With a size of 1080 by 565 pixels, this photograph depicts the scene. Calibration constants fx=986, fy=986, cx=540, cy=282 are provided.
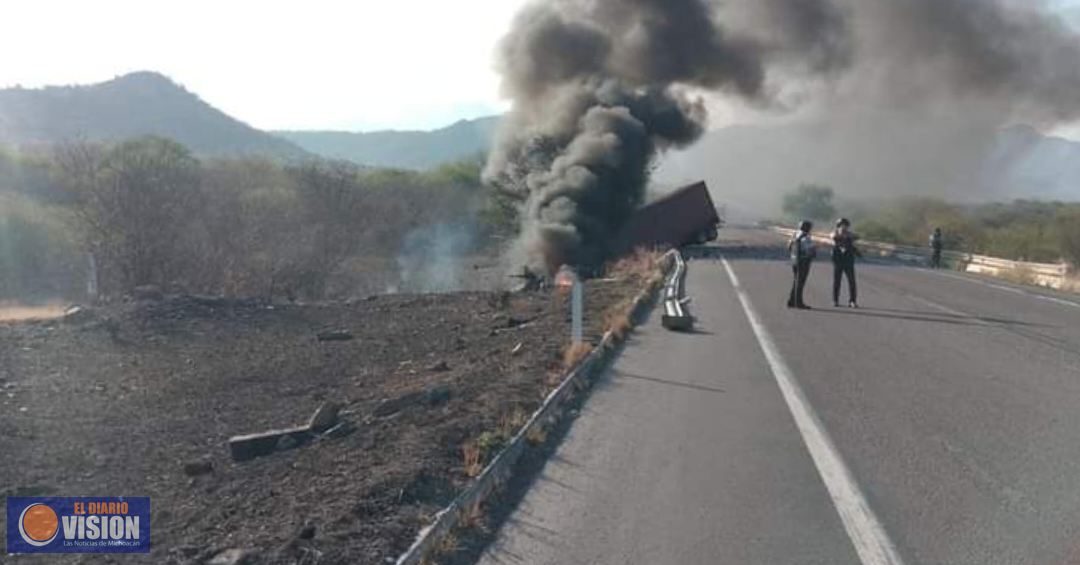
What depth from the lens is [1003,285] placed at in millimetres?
25781

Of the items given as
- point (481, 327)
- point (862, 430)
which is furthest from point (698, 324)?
point (862, 430)

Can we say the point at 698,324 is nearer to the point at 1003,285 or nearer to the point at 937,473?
the point at 937,473

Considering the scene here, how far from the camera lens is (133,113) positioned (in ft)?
495

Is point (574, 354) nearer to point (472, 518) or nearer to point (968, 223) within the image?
point (472, 518)

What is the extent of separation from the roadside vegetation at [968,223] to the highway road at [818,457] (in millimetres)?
30520

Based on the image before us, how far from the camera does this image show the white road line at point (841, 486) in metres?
4.90

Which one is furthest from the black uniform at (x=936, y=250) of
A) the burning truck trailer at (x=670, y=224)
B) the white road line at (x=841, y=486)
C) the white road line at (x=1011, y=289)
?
the white road line at (x=841, y=486)

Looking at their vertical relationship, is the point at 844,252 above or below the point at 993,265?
above

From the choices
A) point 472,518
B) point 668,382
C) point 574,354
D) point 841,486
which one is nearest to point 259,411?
point 574,354

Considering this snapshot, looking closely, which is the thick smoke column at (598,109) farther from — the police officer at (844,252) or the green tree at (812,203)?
the green tree at (812,203)

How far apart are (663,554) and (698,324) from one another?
10557 mm

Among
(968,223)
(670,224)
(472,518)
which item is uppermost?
(968,223)

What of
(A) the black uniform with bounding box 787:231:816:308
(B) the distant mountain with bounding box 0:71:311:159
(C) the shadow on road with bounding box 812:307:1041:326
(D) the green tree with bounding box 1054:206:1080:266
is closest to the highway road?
(C) the shadow on road with bounding box 812:307:1041:326

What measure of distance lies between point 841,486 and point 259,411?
20.8 ft
